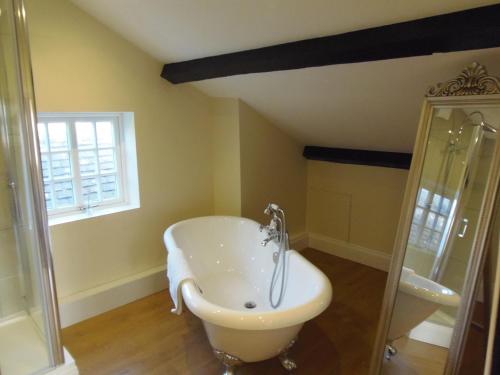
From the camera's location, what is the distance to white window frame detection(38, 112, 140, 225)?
8.78ft

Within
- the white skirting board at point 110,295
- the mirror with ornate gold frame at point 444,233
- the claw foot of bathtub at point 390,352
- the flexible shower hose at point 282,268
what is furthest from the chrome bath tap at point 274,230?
the white skirting board at point 110,295

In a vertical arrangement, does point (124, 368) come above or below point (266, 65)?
below

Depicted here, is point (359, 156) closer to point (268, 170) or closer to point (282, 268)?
point (268, 170)

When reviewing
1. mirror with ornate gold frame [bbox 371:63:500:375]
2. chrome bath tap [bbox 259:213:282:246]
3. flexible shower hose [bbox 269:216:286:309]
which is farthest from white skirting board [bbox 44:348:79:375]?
mirror with ornate gold frame [bbox 371:63:500:375]

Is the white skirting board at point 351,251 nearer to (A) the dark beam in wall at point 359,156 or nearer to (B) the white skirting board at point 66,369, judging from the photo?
(A) the dark beam in wall at point 359,156

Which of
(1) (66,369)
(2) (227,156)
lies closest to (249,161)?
(2) (227,156)

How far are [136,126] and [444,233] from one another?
2274mm

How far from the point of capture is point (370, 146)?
10.5ft

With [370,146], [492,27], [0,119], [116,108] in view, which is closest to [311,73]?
[492,27]

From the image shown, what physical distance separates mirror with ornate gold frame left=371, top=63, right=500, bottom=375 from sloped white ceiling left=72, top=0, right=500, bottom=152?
215mm

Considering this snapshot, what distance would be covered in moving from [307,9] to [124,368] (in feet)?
7.52

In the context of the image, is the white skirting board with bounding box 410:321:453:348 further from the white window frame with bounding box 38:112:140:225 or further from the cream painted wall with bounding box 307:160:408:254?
the white window frame with bounding box 38:112:140:225

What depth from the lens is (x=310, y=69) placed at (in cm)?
219

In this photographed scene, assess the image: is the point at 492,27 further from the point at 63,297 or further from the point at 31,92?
the point at 63,297
